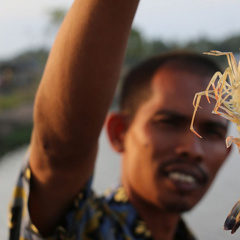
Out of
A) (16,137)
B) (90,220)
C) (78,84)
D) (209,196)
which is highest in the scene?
(78,84)

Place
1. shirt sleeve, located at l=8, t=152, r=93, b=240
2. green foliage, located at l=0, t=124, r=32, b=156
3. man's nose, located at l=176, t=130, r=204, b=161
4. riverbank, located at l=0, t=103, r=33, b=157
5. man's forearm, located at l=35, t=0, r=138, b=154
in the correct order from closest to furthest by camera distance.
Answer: man's forearm, located at l=35, t=0, r=138, b=154
shirt sleeve, located at l=8, t=152, r=93, b=240
man's nose, located at l=176, t=130, r=204, b=161
green foliage, located at l=0, t=124, r=32, b=156
riverbank, located at l=0, t=103, r=33, b=157

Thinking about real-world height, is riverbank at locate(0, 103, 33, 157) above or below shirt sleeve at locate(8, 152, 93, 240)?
below

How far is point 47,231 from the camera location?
1197 mm

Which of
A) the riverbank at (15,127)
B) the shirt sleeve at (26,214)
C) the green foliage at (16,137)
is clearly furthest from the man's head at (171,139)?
the green foliage at (16,137)

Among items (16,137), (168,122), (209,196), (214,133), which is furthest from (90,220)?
(16,137)

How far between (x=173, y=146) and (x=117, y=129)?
30 centimetres

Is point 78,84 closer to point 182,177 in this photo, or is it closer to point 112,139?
point 182,177

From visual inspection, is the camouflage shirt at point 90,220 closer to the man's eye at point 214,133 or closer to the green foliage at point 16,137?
the man's eye at point 214,133

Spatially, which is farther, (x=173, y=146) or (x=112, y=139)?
(x=112, y=139)

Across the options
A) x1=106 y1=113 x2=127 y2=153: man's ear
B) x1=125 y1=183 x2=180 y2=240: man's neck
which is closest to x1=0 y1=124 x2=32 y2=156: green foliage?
x1=106 y1=113 x2=127 y2=153: man's ear

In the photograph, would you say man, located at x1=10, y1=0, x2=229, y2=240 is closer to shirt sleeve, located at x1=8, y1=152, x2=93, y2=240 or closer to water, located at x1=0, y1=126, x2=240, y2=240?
shirt sleeve, located at x1=8, y1=152, x2=93, y2=240

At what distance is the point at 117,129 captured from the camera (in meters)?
1.64

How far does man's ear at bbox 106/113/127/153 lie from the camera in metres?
1.63

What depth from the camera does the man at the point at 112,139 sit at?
0.84m
